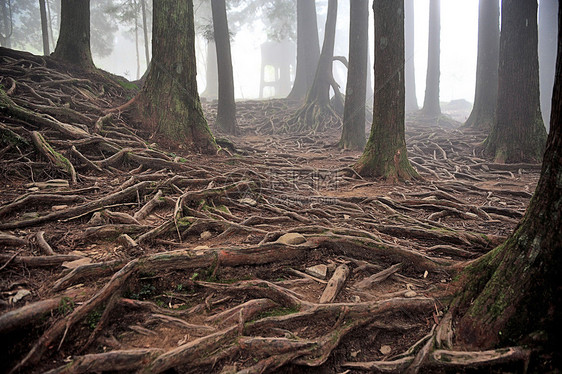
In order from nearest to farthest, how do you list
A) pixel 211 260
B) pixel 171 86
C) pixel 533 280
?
pixel 533 280
pixel 211 260
pixel 171 86

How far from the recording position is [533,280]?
69.4 inches

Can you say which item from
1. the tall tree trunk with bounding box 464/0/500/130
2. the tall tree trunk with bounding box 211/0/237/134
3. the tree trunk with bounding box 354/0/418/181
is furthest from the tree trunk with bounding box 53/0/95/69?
the tall tree trunk with bounding box 464/0/500/130

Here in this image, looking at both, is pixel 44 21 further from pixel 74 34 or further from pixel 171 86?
pixel 171 86

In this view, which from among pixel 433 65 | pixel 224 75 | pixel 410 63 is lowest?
pixel 224 75

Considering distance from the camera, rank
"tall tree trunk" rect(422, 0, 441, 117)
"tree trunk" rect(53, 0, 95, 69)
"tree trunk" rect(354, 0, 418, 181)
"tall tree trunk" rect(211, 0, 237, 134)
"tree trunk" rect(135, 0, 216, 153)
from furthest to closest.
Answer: "tall tree trunk" rect(422, 0, 441, 117) → "tall tree trunk" rect(211, 0, 237, 134) → "tree trunk" rect(53, 0, 95, 69) → "tree trunk" rect(135, 0, 216, 153) → "tree trunk" rect(354, 0, 418, 181)

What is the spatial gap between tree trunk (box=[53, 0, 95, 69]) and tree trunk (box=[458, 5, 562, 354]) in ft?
31.1

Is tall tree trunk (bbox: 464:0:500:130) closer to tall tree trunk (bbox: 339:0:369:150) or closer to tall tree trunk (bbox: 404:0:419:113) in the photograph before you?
tall tree trunk (bbox: 339:0:369:150)

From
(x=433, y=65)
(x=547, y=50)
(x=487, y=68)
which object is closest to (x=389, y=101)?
(x=487, y=68)

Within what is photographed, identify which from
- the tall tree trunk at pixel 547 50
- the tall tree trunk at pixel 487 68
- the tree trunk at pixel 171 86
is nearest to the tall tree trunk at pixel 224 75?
the tree trunk at pixel 171 86

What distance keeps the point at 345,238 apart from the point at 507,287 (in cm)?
136

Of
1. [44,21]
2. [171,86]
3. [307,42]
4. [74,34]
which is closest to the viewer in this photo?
[171,86]

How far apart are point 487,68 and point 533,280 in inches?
487

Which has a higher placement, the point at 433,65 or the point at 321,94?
the point at 433,65

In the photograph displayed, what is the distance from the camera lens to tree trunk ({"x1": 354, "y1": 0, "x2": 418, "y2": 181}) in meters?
5.90
